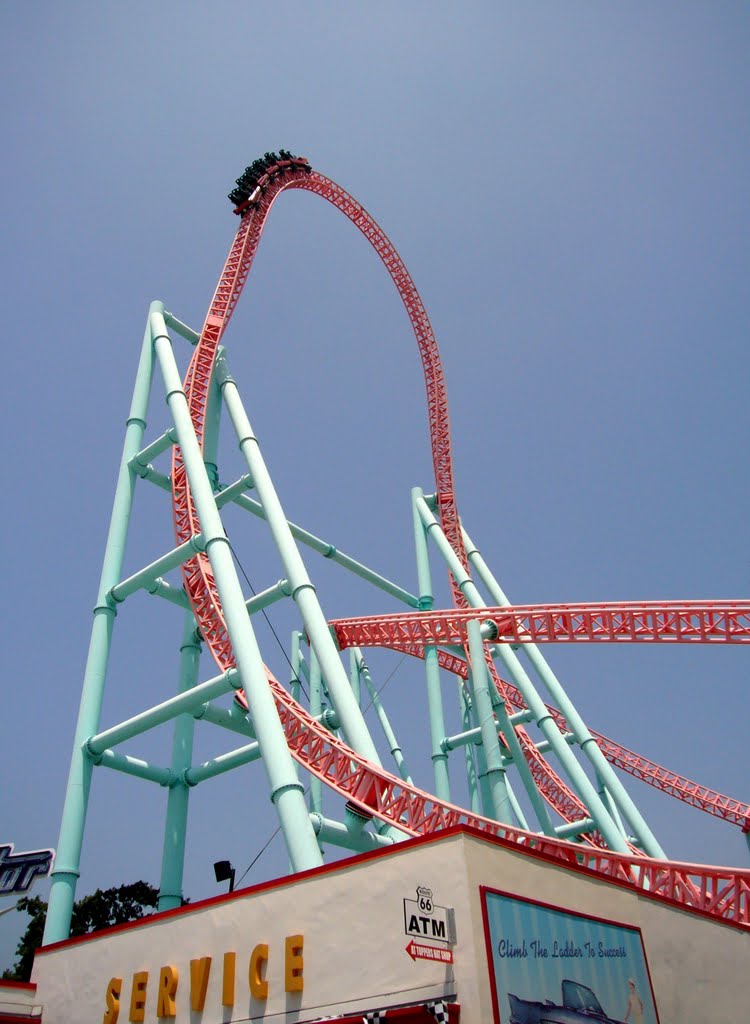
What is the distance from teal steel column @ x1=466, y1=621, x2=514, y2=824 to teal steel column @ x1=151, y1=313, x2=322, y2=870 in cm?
547

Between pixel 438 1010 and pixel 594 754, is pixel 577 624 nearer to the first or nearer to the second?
pixel 594 754

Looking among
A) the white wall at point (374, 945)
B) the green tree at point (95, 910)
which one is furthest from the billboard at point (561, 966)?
the green tree at point (95, 910)

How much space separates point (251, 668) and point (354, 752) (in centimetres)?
181

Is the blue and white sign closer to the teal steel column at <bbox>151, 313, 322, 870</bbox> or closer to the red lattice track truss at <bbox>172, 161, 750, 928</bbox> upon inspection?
the red lattice track truss at <bbox>172, 161, 750, 928</bbox>

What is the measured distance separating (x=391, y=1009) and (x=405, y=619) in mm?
10616

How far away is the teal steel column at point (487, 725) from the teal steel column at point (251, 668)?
5.47m

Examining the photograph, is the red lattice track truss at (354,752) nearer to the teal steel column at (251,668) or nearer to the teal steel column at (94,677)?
the teal steel column at (94,677)

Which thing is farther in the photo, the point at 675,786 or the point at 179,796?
the point at 675,786

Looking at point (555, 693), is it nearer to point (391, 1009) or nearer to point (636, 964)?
point (636, 964)

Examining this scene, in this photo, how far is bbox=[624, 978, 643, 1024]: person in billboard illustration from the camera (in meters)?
7.05

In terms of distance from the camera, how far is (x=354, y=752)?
10.9 m

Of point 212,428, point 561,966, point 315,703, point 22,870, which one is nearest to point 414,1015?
point 561,966

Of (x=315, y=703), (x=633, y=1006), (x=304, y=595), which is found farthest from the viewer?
(x=315, y=703)

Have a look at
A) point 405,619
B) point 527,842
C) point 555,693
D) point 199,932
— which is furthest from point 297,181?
point 199,932
